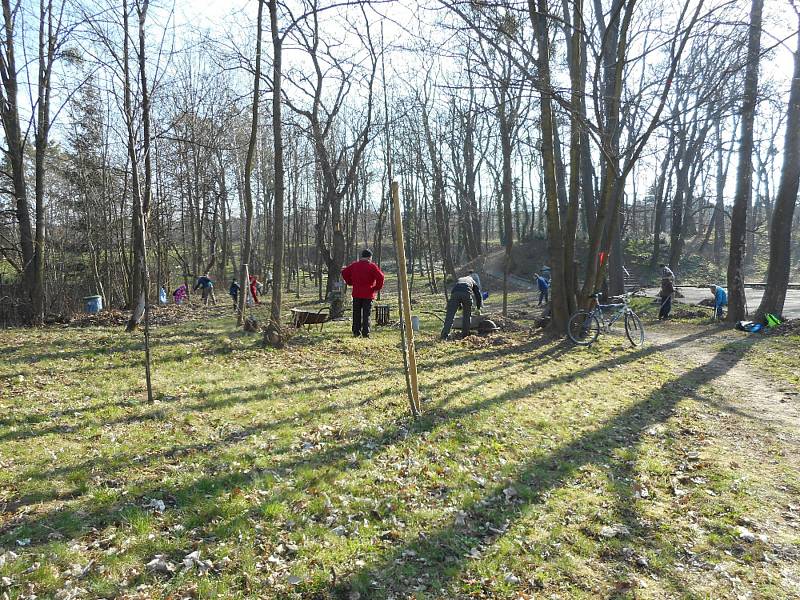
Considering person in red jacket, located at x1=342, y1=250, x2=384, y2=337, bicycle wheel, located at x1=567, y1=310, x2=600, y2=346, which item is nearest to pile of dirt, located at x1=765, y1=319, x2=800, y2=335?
bicycle wheel, located at x1=567, y1=310, x2=600, y2=346

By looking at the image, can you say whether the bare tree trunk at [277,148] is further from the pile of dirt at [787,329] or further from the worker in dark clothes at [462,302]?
the pile of dirt at [787,329]

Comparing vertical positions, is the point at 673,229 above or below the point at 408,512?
above

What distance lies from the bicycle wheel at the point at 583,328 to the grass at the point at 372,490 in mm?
3625

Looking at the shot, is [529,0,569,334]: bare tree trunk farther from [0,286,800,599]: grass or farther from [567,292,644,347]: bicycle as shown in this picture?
[0,286,800,599]: grass

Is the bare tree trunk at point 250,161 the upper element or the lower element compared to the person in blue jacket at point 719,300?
upper

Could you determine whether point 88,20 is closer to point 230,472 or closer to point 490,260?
point 230,472

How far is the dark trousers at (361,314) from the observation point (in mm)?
12516

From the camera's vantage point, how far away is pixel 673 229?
31031 mm

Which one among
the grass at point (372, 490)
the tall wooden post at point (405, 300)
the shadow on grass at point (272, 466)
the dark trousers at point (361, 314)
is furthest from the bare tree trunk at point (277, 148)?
the tall wooden post at point (405, 300)

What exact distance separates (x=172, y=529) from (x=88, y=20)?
8.22m

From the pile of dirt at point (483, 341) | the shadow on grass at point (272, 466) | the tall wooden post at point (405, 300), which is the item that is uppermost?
the tall wooden post at point (405, 300)

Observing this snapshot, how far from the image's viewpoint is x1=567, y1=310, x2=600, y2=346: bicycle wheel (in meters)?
12.5

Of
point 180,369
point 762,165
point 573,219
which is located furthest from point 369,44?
point 762,165

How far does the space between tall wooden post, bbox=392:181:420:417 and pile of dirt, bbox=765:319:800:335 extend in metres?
11.4
